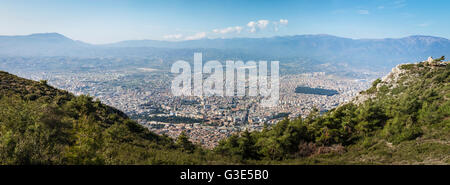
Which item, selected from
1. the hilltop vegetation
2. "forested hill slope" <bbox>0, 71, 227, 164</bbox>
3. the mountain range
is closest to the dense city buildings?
the hilltop vegetation

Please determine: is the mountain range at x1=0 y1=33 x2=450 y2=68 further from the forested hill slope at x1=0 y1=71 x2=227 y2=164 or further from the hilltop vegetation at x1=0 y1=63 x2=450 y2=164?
the forested hill slope at x1=0 y1=71 x2=227 y2=164

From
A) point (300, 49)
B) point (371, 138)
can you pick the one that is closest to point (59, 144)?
point (371, 138)

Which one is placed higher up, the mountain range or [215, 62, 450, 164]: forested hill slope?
the mountain range

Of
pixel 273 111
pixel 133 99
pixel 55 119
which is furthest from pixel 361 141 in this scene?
pixel 133 99

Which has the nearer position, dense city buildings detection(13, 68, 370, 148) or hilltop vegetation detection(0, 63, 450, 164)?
hilltop vegetation detection(0, 63, 450, 164)

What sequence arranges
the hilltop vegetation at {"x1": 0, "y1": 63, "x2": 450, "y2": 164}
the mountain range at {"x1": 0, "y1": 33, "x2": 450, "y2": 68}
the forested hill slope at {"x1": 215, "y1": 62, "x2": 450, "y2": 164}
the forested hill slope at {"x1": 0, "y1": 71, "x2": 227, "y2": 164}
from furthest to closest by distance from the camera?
the mountain range at {"x1": 0, "y1": 33, "x2": 450, "y2": 68} → the forested hill slope at {"x1": 215, "y1": 62, "x2": 450, "y2": 164} → the hilltop vegetation at {"x1": 0, "y1": 63, "x2": 450, "y2": 164} → the forested hill slope at {"x1": 0, "y1": 71, "x2": 227, "y2": 164}

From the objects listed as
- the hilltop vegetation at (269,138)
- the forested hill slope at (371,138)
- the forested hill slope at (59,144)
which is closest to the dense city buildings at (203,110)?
the hilltop vegetation at (269,138)

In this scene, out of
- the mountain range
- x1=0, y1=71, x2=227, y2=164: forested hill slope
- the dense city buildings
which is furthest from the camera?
the mountain range

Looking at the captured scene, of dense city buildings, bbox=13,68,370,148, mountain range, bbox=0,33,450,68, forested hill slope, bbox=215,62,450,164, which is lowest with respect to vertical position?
dense city buildings, bbox=13,68,370,148
